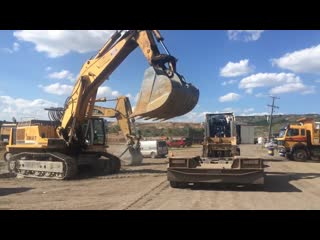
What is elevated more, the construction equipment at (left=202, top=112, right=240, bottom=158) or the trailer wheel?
the construction equipment at (left=202, top=112, right=240, bottom=158)

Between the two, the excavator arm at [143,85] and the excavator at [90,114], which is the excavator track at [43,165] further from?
the excavator arm at [143,85]

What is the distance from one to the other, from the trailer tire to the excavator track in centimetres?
1869

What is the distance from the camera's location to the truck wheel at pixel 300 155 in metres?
30.6

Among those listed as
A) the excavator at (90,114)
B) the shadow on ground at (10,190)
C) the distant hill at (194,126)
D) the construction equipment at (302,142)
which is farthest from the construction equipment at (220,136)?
the distant hill at (194,126)

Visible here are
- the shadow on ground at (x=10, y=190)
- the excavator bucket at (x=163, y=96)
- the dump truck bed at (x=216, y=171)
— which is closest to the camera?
the dump truck bed at (x=216, y=171)

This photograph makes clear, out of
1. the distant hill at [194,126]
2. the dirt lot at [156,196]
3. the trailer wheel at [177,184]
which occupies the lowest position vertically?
the dirt lot at [156,196]

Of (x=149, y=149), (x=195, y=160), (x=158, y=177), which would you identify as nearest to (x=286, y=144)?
(x=149, y=149)

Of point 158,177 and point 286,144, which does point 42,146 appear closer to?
point 158,177

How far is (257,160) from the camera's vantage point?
13.6m

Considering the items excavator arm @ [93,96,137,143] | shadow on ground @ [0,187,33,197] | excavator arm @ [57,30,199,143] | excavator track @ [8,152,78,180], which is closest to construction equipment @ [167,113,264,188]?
excavator arm @ [57,30,199,143]

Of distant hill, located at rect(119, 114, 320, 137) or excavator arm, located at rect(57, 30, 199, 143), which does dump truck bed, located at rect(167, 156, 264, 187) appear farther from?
distant hill, located at rect(119, 114, 320, 137)

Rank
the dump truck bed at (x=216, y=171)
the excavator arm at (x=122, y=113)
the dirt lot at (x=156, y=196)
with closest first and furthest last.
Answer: the dirt lot at (x=156, y=196) < the dump truck bed at (x=216, y=171) < the excavator arm at (x=122, y=113)

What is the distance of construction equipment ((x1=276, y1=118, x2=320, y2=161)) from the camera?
3077cm

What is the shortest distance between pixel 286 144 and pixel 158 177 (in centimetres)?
1650
